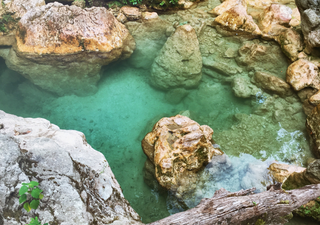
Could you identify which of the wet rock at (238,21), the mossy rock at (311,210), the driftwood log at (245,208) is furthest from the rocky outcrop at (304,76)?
the driftwood log at (245,208)

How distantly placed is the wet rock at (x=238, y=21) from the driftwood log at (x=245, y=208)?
4.47 m

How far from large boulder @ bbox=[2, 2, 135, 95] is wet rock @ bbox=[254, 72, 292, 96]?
3.70m

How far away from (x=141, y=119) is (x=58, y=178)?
254 centimetres

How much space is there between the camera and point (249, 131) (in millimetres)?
3934

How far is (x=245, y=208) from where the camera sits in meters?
2.06

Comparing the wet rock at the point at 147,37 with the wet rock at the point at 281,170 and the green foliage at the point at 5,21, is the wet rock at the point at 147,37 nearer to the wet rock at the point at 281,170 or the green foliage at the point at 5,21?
the green foliage at the point at 5,21

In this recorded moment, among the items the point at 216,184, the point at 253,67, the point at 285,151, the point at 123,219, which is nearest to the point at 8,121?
the point at 123,219

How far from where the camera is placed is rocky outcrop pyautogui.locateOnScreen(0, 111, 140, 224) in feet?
5.90

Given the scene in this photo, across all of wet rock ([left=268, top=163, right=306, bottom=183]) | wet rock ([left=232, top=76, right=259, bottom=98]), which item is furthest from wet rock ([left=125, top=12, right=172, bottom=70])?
wet rock ([left=268, top=163, right=306, bottom=183])

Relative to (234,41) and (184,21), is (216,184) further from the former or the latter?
(184,21)

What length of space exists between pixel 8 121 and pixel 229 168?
3545 millimetres

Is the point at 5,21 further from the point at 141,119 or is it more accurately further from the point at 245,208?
the point at 245,208

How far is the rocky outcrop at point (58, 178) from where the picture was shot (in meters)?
1.80

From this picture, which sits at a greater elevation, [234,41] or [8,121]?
[234,41]
